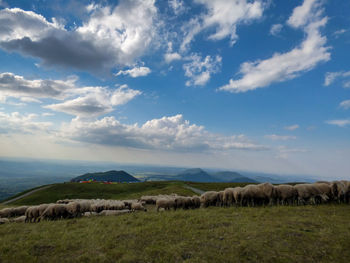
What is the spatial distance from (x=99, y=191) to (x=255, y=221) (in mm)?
66319

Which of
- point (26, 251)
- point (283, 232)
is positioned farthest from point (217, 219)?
point (26, 251)

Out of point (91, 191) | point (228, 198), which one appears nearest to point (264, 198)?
point (228, 198)

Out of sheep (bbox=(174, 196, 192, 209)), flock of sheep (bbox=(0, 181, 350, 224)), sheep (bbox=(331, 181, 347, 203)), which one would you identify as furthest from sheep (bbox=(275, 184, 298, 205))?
sheep (bbox=(174, 196, 192, 209))

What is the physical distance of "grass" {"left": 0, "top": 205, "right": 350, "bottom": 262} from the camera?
335 inches

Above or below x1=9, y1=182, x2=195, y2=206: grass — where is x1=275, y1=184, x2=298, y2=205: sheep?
above

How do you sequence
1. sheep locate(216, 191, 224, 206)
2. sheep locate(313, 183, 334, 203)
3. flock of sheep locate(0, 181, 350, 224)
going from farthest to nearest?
sheep locate(216, 191, 224, 206) → flock of sheep locate(0, 181, 350, 224) → sheep locate(313, 183, 334, 203)

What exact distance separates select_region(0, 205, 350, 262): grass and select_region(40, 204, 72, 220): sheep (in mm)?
5218

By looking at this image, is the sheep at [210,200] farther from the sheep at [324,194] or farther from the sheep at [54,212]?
the sheep at [54,212]

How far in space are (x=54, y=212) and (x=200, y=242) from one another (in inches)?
669

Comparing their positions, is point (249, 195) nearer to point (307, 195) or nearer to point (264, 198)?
point (264, 198)

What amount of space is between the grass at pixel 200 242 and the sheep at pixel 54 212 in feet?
17.1

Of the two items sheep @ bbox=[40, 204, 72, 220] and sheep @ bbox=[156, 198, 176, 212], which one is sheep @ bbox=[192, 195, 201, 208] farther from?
sheep @ bbox=[40, 204, 72, 220]

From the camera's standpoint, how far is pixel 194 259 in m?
8.25

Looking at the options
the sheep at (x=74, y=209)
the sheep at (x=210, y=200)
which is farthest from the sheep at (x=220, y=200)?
the sheep at (x=74, y=209)
